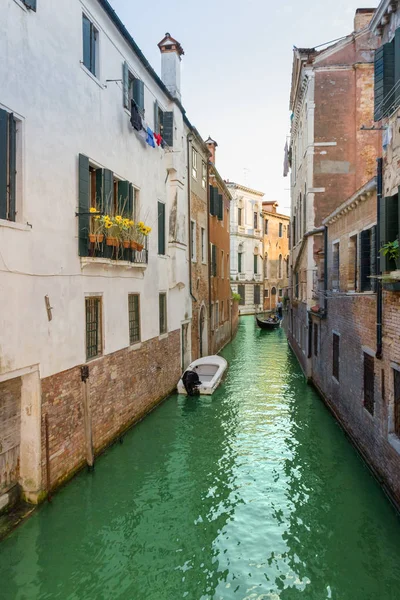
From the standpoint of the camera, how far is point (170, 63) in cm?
1403

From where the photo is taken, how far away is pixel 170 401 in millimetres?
13039

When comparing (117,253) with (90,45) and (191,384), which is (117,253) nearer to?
(90,45)

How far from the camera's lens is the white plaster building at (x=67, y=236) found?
6.13 metres

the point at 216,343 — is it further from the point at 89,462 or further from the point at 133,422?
the point at 89,462

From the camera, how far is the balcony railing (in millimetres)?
8258

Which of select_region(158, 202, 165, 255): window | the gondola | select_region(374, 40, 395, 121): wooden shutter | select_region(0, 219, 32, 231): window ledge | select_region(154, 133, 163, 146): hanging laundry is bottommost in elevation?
the gondola

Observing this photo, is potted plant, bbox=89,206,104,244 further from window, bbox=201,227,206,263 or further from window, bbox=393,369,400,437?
window, bbox=201,227,206,263

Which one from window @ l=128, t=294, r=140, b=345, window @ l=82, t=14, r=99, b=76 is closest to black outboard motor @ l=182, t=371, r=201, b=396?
window @ l=128, t=294, r=140, b=345

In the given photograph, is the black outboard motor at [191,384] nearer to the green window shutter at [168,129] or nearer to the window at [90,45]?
the green window shutter at [168,129]

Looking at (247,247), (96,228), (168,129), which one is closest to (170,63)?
(168,129)

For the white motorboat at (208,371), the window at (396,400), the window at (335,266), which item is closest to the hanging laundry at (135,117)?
the window at (335,266)

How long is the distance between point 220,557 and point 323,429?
18.1 ft

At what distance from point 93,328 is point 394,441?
5.19 meters

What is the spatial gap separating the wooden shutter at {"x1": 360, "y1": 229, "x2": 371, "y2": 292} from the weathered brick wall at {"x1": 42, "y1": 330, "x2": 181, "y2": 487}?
4.84 m
